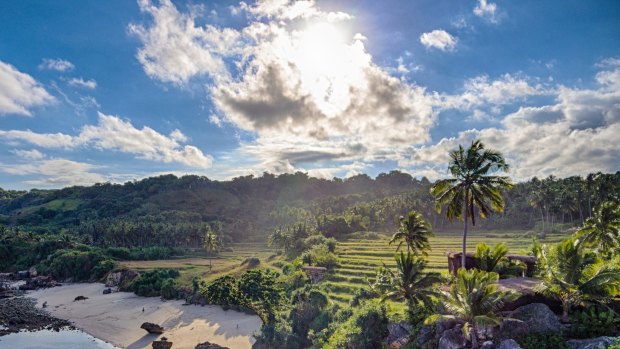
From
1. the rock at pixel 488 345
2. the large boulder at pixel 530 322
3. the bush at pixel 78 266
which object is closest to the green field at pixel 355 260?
the bush at pixel 78 266

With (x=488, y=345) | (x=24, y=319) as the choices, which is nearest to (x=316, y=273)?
(x=488, y=345)

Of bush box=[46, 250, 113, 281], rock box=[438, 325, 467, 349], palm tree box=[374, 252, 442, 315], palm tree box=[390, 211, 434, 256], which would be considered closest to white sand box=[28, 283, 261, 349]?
bush box=[46, 250, 113, 281]

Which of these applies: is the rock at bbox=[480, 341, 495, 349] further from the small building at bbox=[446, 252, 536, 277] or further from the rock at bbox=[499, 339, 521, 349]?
the small building at bbox=[446, 252, 536, 277]

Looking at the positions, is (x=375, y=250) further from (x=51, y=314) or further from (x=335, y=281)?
(x=51, y=314)

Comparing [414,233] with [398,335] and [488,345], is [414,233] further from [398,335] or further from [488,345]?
[488,345]

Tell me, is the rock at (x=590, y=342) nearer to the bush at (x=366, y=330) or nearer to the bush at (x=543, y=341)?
the bush at (x=543, y=341)

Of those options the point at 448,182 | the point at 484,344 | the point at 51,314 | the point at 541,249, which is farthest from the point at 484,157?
the point at 51,314
